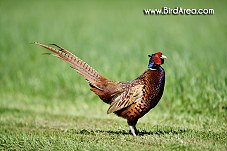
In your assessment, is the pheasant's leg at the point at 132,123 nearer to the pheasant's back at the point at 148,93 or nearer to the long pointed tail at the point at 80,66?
the pheasant's back at the point at 148,93

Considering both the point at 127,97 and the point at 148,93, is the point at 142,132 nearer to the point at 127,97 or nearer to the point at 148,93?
the point at 127,97

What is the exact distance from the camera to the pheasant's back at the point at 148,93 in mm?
8086

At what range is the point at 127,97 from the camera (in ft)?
27.1

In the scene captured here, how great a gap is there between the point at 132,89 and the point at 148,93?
298 mm

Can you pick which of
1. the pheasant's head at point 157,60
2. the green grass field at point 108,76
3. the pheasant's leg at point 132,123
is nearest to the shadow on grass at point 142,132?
the green grass field at point 108,76

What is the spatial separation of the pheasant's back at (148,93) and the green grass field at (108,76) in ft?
1.32

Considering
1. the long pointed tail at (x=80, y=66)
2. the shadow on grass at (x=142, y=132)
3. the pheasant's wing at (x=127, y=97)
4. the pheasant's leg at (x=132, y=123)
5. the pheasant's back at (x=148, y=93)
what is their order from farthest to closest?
the shadow on grass at (x=142, y=132)
the long pointed tail at (x=80, y=66)
the pheasant's leg at (x=132, y=123)
the pheasant's wing at (x=127, y=97)
the pheasant's back at (x=148, y=93)

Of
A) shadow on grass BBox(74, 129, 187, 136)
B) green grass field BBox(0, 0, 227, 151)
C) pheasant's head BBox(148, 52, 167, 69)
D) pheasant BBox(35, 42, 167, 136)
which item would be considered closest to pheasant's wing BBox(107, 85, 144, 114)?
pheasant BBox(35, 42, 167, 136)

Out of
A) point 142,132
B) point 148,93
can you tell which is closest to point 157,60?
point 148,93

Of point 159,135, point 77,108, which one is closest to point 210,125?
point 159,135

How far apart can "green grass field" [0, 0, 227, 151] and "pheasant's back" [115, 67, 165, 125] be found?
15.8 inches

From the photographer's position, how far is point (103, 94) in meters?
8.57

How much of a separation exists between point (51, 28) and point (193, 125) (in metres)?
10.4

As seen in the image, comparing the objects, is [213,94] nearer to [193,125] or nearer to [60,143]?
[193,125]
